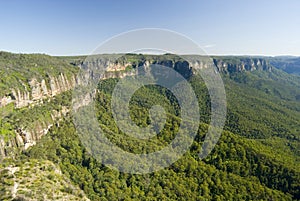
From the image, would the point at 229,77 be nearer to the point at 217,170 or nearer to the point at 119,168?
the point at 217,170

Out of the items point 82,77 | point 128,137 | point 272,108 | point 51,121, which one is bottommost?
point 272,108

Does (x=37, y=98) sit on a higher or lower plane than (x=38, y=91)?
lower

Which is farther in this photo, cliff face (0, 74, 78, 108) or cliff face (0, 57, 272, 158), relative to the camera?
cliff face (0, 74, 78, 108)

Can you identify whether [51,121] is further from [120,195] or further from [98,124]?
[120,195]

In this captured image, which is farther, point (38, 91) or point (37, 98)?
point (38, 91)

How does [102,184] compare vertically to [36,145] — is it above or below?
below

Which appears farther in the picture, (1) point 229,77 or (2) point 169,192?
(1) point 229,77

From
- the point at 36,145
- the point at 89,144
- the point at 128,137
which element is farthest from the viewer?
the point at 128,137

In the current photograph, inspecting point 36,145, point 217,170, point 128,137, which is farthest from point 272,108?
point 36,145

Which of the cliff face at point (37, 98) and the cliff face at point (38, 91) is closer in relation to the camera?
the cliff face at point (37, 98)

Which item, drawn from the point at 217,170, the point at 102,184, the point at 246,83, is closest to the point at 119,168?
the point at 102,184

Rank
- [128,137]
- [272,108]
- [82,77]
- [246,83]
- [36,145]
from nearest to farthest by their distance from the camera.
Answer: [36,145], [128,137], [82,77], [272,108], [246,83]
